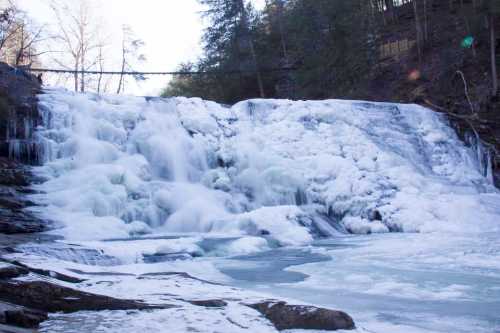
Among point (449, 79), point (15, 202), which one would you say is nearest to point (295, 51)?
point (449, 79)

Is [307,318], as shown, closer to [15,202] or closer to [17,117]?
[15,202]

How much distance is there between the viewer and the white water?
6188mm

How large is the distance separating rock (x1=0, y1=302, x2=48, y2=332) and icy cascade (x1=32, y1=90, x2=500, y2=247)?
16.8 feet

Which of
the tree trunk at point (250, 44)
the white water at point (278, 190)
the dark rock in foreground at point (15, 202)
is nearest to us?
the white water at point (278, 190)

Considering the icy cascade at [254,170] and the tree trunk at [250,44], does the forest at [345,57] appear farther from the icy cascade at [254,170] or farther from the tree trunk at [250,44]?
the icy cascade at [254,170]

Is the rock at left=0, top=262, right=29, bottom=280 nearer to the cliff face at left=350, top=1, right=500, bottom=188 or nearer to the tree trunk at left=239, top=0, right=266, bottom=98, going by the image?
the cliff face at left=350, top=1, right=500, bottom=188

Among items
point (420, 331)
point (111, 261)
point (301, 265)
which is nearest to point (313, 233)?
point (301, 265)

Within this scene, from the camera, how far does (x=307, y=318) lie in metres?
3.25

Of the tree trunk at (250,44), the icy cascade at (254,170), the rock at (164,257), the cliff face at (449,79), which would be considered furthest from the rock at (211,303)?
the tree trunk at (250,44)

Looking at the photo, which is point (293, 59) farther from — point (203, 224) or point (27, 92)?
point (203, 224)

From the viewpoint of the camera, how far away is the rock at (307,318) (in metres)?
3.21

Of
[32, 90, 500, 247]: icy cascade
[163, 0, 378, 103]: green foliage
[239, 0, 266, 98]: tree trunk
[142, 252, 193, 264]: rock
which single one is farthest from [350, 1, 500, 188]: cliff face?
[142, 252, 193, 264]: rock

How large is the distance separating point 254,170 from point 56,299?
8.66 metres

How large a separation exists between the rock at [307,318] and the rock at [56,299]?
73cm
